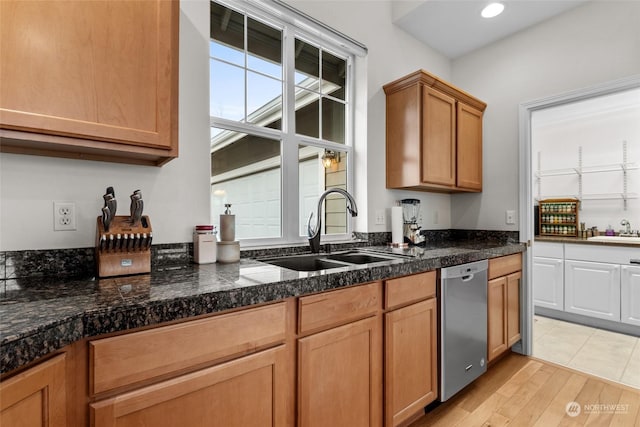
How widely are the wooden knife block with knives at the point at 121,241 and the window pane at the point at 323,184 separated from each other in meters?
1.04

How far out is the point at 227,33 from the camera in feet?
6.07

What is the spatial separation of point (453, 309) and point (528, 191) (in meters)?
1.45

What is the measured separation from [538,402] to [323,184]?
1966mm

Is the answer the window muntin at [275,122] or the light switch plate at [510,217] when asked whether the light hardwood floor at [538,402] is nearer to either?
the light switch plate at [510,217]

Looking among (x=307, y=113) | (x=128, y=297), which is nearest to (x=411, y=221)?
(x=307, y=113)

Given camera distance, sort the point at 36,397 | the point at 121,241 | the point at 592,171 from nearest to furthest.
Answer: the point at 36,397 → the point at 121,241 → the point at 592,171

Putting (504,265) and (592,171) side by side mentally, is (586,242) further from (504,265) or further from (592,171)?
(504,265)

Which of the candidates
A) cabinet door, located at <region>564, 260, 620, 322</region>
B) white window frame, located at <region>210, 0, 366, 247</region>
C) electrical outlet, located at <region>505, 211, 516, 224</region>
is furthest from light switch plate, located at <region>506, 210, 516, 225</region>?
white window frame, located at <region>210, 0, 366, 247</region>

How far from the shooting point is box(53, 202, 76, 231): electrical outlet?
3.96 feet

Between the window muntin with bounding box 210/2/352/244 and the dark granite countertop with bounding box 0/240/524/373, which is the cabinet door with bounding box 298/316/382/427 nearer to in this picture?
the dark granite countertop with bounding box 0/240/524/373

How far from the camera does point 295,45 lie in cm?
215

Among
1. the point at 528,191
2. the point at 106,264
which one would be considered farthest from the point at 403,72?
the point at 106,264

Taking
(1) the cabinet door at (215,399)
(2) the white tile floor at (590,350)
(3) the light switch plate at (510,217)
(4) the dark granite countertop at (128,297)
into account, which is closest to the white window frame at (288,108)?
(4) the dark granite countertop at (128,297)

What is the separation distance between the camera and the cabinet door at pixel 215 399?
32.8 inches
